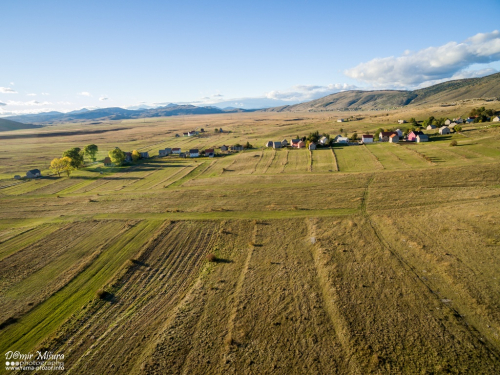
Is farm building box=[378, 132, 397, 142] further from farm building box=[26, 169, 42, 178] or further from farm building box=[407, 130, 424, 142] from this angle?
farm building box=[26, 169, 42, 178]

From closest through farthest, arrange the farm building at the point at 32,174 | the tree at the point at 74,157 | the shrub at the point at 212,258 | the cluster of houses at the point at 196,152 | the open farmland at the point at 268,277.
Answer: the open farmland at the point at 268,277 → the shrub at the point at 212,258 → the farm building at the point at 32,174 → the tree at the point at 74,157 → the cluster of houses at the point at 196,152

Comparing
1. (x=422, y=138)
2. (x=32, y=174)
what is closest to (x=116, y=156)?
(x=32, y=174)

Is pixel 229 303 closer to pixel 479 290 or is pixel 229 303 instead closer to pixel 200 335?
pixel 200 335

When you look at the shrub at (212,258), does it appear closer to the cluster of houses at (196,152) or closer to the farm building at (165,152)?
the cluster of houses at (196,152)

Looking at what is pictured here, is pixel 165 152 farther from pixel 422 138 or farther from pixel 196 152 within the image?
pixel 422 138

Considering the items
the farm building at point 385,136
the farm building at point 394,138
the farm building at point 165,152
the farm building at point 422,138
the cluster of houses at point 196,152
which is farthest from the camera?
the farm building at point 165,152

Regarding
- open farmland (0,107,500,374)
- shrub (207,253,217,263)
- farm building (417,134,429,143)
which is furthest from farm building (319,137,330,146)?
shrub (207,253,217,263)

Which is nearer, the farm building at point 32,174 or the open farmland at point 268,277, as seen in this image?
the open farmland at point 268,277

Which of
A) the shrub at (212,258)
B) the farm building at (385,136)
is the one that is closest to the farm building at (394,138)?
the farm building at (385,136)

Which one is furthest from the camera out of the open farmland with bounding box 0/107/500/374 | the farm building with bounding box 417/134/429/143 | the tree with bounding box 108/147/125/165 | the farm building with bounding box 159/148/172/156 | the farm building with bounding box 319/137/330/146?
the farm building with bounding box 159/148/172/156
